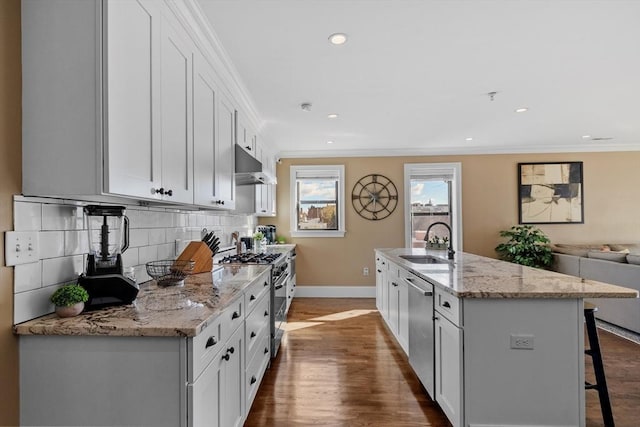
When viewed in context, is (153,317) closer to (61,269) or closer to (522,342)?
(61,269)

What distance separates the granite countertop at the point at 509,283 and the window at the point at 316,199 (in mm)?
2945

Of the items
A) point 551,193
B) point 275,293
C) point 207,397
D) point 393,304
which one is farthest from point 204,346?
point 551,193

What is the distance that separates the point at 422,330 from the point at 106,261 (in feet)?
6.55

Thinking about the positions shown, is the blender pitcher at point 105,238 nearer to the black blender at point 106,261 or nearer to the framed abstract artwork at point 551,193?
the black blender at point 106,261

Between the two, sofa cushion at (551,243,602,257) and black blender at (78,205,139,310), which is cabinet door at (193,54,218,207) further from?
sofa cushion at (551,243,602,257)

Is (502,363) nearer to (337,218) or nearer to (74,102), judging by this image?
(74,102)

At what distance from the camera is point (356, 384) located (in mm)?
2445

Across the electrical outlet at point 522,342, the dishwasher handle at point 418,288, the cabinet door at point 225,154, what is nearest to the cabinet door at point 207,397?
the cabinet door at point 225,154

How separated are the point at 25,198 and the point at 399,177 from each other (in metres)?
4.91

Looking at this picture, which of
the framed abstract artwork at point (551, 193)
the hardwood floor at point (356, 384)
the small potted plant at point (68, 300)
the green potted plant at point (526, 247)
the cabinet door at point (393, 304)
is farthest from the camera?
the framed abstract artwork at point (551, 193)

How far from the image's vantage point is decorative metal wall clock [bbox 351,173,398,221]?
17.6ft

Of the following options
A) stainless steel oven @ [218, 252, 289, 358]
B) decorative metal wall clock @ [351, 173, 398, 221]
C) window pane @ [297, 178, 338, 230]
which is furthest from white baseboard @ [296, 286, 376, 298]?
stainless steel oven @ [218, 252, 289, 358]

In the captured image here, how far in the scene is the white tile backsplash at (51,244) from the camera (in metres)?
1.25

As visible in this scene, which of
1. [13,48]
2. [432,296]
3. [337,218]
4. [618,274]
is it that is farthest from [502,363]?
[337,218]
